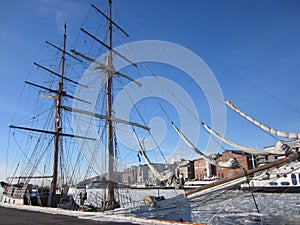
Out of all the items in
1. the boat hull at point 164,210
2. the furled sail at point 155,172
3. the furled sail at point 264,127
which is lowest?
the boat hull at point 164,210

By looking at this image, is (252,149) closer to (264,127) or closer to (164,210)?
(264,127)

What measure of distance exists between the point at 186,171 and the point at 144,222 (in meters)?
91.4

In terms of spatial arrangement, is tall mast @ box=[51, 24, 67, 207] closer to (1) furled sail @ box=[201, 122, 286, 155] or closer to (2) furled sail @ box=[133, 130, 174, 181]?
(2) furled sail @ box=[133, 130, 174, 181]

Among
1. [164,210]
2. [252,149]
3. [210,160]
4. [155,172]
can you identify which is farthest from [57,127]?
[252,149]

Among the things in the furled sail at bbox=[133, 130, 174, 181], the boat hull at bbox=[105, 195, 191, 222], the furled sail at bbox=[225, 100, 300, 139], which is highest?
the furled sail at bbox=[225, 100, 300, 139]

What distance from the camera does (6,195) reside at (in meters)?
26.9

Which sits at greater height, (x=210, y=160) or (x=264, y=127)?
(x=264, y=127)

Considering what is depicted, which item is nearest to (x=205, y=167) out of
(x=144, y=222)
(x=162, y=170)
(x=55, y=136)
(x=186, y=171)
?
(x=186, y=171)

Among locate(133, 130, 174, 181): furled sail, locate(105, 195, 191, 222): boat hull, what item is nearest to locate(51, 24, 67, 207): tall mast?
locate(133, 130, 174, 181): furled sail

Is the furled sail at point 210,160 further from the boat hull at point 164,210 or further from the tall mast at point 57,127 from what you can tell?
the tall mast at point 57,127

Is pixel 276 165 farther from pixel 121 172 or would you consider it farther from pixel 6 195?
pixel 6 195

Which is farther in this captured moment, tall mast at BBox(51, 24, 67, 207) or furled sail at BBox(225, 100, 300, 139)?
tall mast at BBox(51, 24, 67, 207)

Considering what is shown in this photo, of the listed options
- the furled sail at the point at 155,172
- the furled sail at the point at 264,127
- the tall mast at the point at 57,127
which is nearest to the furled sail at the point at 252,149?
the furled sail at the point at 264,127

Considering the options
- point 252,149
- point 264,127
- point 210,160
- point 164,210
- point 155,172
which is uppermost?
point 264,127
